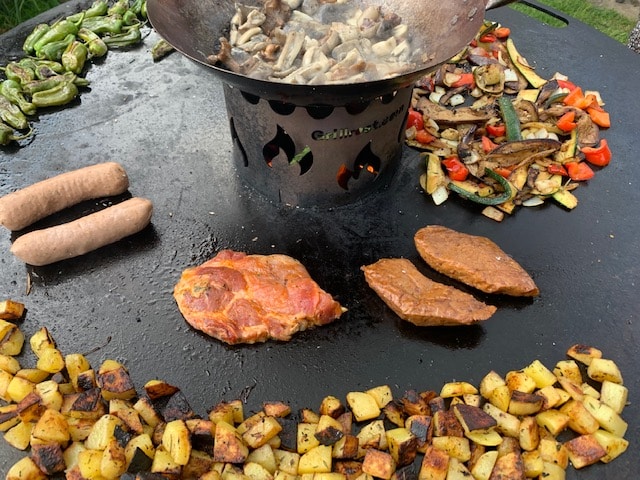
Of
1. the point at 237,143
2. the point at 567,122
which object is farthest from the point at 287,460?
the point at 567,122

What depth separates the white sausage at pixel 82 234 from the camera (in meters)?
3.65

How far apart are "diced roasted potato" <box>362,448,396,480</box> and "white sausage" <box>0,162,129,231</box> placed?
275cm

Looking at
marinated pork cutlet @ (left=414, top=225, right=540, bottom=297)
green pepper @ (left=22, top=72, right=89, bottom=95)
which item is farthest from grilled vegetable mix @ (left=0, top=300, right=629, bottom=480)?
green pepper @ (left=22, top=72, right=89, bottom=95)

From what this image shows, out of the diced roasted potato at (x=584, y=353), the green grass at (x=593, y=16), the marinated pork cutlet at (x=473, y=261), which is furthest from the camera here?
the green grass at (x=593, y=16)

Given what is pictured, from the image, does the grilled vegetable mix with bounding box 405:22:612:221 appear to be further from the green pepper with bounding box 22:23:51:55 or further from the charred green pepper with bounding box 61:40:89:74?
the green pepper with bounding box 22:23:51:55

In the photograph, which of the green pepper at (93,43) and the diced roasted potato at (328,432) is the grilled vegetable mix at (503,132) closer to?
the diced roasted potato at (328,432)

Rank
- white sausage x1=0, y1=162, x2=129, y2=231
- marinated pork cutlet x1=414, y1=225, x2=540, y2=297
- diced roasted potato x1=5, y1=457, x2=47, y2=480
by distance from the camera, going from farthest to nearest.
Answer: white sausage x1=0, y1=162, x2=129, y2=231 → marinated pork cutlet x1=414, y1=225, x2=540, y2=297 → diced roasted potato x1=5, y1=457, x2=47, y2=480

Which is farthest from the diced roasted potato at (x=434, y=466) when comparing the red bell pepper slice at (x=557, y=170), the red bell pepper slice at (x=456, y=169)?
the red bell pepper slice at (x=557, y=170)

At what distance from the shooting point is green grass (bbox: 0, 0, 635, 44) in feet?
26.7

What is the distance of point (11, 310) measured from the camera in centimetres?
346

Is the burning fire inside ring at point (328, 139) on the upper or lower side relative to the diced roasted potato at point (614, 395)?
upper

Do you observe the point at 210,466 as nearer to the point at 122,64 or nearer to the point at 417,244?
the point at 417,244

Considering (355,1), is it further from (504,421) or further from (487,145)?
(504,421)

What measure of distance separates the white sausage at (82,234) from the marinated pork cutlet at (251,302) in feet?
2.03
